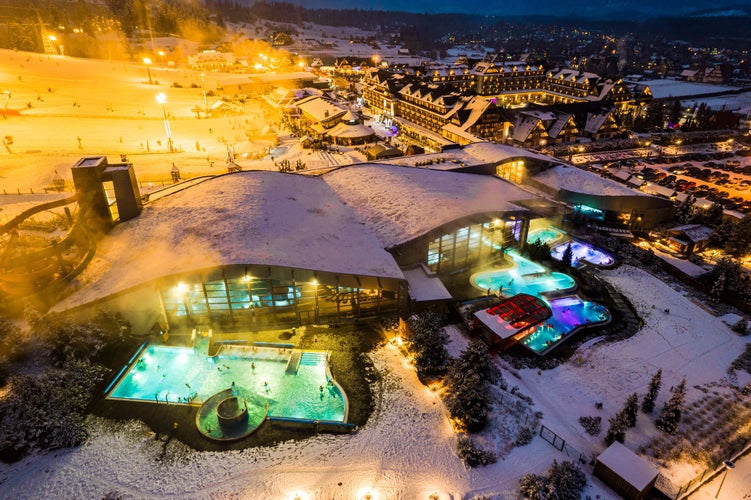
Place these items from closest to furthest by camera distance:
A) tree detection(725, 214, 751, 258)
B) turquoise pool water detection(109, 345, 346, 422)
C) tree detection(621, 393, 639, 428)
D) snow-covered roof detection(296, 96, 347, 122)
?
1. tree detection(621, 393, 639, 428)
2. turquoise pool water detection(109, 345, 346, 422)
3. tree detection(725, 214, 751, 258)
4. snow-covered roof detection(296, 96, 347, 122)

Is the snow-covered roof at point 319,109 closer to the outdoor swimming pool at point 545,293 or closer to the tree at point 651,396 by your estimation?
the outdoor swimming pool at point 545,293

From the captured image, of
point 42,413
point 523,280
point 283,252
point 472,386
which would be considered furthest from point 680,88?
point 42,413

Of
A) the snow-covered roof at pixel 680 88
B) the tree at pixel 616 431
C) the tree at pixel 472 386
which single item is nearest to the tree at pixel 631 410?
the tree at pixel 616 431

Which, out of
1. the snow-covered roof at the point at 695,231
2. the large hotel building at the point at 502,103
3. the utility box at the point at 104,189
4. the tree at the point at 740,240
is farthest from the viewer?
the large hotel building at the point at 502,103

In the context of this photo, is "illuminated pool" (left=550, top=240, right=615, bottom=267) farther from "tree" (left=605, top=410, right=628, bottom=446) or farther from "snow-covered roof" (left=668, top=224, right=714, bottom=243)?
"tree" (left=605, top=410, right=628, bottom=446)

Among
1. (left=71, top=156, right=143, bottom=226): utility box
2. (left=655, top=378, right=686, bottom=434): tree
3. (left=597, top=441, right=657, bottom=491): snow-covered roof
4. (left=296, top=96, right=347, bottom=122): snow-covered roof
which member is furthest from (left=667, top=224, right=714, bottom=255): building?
(left=296, top=96, right=347, bottom=122): snow-covered roof
